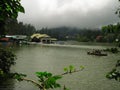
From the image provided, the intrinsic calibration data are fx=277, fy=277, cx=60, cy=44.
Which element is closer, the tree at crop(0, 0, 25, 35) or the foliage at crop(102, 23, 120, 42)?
the tree at crop(0, 0, 25, 35)

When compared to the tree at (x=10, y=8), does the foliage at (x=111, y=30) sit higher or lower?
lower

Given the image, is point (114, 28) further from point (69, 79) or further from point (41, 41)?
point (41, 41)

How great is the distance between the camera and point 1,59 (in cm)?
2214

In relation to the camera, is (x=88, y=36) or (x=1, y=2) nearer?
(x=1, y=2)

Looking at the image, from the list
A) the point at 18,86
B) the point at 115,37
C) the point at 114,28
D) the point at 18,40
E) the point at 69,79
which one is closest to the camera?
the point at 114,28

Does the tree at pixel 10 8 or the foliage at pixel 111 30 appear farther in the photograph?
the foliage at pixel 111 30

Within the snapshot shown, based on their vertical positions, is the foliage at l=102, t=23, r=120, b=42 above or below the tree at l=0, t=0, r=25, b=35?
below

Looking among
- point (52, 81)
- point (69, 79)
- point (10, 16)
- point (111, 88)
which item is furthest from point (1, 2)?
point (69, 79)

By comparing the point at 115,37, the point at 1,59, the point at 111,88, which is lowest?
the point at 111,88

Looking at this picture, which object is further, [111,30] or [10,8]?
[111,30]

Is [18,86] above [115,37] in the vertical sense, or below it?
below

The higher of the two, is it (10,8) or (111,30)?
(10,8)

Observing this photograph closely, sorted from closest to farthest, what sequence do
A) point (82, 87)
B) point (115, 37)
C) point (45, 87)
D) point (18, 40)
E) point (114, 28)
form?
point (45, 87) < point (114, 28) < point (115, 37) < point (82, 87) < point (18, 40)

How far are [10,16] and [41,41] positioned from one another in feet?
499
